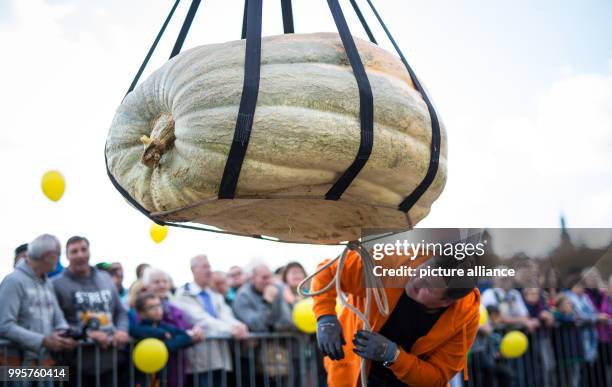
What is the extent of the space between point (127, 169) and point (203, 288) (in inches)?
164

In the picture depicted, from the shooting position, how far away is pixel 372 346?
3.61 metres

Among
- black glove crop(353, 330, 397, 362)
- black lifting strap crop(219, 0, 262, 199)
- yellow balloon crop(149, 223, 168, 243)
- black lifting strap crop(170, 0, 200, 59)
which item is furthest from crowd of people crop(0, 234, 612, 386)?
black lifting strap crop(219, 0, 262, 199)

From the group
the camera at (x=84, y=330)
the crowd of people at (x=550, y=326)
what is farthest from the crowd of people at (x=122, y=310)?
the crowd of people at (x=550, y=326)

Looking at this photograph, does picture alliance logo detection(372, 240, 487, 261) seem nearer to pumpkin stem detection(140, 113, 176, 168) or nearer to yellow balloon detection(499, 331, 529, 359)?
pumpkin stem detection(140, 113, 176, 168)

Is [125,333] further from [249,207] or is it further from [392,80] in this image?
[392,80]

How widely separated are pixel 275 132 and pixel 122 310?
4.13 m

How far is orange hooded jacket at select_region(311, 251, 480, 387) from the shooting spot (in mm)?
3865

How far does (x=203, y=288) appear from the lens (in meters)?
6.77

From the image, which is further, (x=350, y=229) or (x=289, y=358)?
(x=289, y=358)

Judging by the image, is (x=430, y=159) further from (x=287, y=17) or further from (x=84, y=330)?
(x=84, y=330)

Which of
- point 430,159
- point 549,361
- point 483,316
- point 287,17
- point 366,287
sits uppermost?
point 287,17

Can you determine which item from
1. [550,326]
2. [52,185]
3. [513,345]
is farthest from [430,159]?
[550,326]

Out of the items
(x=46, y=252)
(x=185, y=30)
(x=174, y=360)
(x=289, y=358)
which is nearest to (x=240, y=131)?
(x=185, y=30)

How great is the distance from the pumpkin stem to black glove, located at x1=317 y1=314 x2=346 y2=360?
157cm
